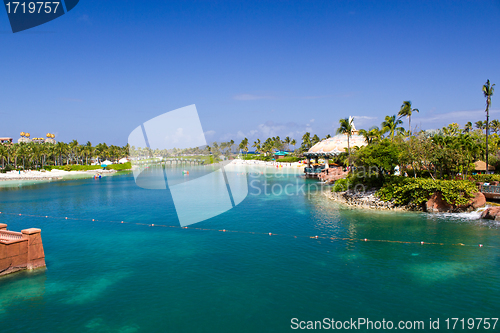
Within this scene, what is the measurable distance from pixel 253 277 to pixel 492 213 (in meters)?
28.0

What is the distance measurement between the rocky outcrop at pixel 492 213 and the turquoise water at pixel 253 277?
175 centimetres

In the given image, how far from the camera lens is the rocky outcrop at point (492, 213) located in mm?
31500

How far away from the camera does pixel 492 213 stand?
31.7 metres

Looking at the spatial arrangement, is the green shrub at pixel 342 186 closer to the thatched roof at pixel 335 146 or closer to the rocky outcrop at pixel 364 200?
the rocky outcrop at pixel 364 200


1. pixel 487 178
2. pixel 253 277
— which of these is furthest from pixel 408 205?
pixel 253 277

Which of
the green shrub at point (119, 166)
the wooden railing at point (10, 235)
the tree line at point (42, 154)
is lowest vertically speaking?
the wooden railing at point (10, 235)

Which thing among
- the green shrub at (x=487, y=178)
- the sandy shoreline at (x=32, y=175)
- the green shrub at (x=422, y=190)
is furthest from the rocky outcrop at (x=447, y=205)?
the sandy shoreline at (x=32, y=175)

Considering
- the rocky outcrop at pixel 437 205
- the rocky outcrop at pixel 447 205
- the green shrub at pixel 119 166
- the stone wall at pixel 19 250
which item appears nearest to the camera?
the stone wall at pixel 19 250

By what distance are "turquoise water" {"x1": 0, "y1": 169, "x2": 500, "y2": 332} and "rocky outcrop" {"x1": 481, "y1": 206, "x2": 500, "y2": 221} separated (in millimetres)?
1746

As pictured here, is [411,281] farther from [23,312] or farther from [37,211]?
[37,211]

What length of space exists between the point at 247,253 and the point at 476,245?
1868 cm

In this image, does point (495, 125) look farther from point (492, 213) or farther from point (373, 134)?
point (492, 213)

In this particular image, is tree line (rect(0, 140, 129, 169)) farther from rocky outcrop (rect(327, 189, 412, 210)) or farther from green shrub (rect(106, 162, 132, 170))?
rocky outcrop (rect(327, 189, 412, 210))

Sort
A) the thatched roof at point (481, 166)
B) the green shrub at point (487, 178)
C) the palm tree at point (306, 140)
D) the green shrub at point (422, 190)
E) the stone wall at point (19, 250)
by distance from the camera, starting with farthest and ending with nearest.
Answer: the palm tree at point (306, 140) → the thatched roof at point (481, 166) → the green shrub at point (487, 178) → the green shrub at point (422, 190) → the stone wall at point (19, 250)
